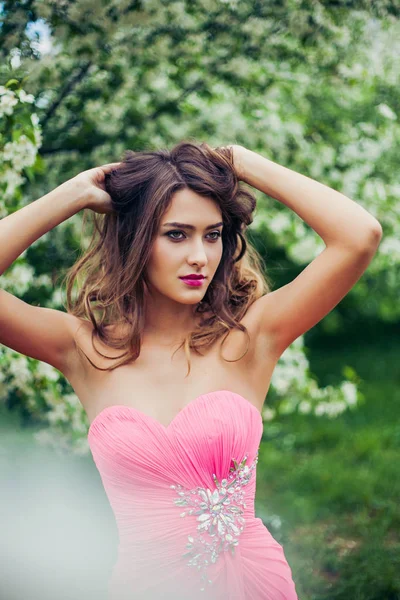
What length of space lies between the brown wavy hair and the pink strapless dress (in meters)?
0.26

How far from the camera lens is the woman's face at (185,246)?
2.34 m

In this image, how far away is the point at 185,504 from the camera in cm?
225

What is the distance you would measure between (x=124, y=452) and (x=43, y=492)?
3.10m

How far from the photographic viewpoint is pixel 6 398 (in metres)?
3.68

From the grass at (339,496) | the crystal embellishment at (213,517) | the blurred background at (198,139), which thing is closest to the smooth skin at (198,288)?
the crystal embellishment at (213,517)

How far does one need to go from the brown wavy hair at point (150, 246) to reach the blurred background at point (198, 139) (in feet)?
1.14

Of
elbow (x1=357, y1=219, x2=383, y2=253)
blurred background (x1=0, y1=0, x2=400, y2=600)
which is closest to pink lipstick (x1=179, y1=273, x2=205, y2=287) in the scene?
elbow (x1=357, y1=219, x2=383, y2=253)

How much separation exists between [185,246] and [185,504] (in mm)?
781

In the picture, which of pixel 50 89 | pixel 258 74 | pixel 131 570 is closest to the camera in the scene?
pixel 131 570

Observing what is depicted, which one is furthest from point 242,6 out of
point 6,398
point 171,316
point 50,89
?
point 6,398

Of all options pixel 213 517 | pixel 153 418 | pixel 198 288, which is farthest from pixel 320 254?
pixel 213 517

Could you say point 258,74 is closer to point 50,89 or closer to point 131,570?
point 50,89

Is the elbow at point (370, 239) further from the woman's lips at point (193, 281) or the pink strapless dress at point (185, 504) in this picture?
the pink strapless dress at point (185, 504)

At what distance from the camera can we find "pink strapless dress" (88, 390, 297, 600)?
86.7 inches
